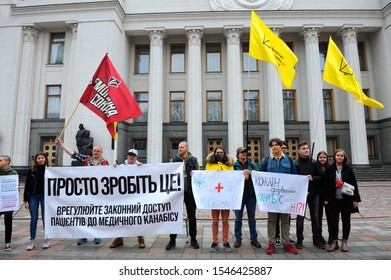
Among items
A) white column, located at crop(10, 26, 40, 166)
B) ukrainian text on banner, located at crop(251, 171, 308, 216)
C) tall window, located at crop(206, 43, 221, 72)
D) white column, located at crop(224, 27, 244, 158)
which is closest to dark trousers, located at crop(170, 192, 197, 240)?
ukrainian text on banner, located at crop(251, 171, 308, 216)

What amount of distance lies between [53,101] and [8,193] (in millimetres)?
21002

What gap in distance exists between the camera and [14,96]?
22375 millimetres

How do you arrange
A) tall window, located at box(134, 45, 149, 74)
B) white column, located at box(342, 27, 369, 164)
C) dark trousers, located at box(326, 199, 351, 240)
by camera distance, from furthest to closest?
tall window, located at box(134, 45, 149, 74)
white column, located at box(342, 27, 369, 164)
dark trousers, located at box(326, 199, 351, 240)

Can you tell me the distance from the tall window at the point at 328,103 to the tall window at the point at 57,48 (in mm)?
24514

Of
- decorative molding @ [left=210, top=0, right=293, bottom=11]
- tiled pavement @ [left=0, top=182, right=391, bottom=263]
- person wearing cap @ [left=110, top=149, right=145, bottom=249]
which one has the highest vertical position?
decorative molding @ [left=210, top=0, right=293, bottom=11]

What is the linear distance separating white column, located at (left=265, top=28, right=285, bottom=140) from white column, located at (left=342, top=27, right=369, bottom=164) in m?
6.00

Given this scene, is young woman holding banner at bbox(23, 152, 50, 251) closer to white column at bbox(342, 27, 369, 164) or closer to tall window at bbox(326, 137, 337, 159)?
white column at bbox(342, 27, 369, 164)

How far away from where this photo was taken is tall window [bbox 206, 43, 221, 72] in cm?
2516

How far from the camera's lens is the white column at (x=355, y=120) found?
22.1 m

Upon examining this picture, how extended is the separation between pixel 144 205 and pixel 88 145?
16.1 metres

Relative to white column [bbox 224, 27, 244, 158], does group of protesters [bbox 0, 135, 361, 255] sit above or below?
below

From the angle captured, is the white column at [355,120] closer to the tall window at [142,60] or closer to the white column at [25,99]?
the tall window at [142,60]
